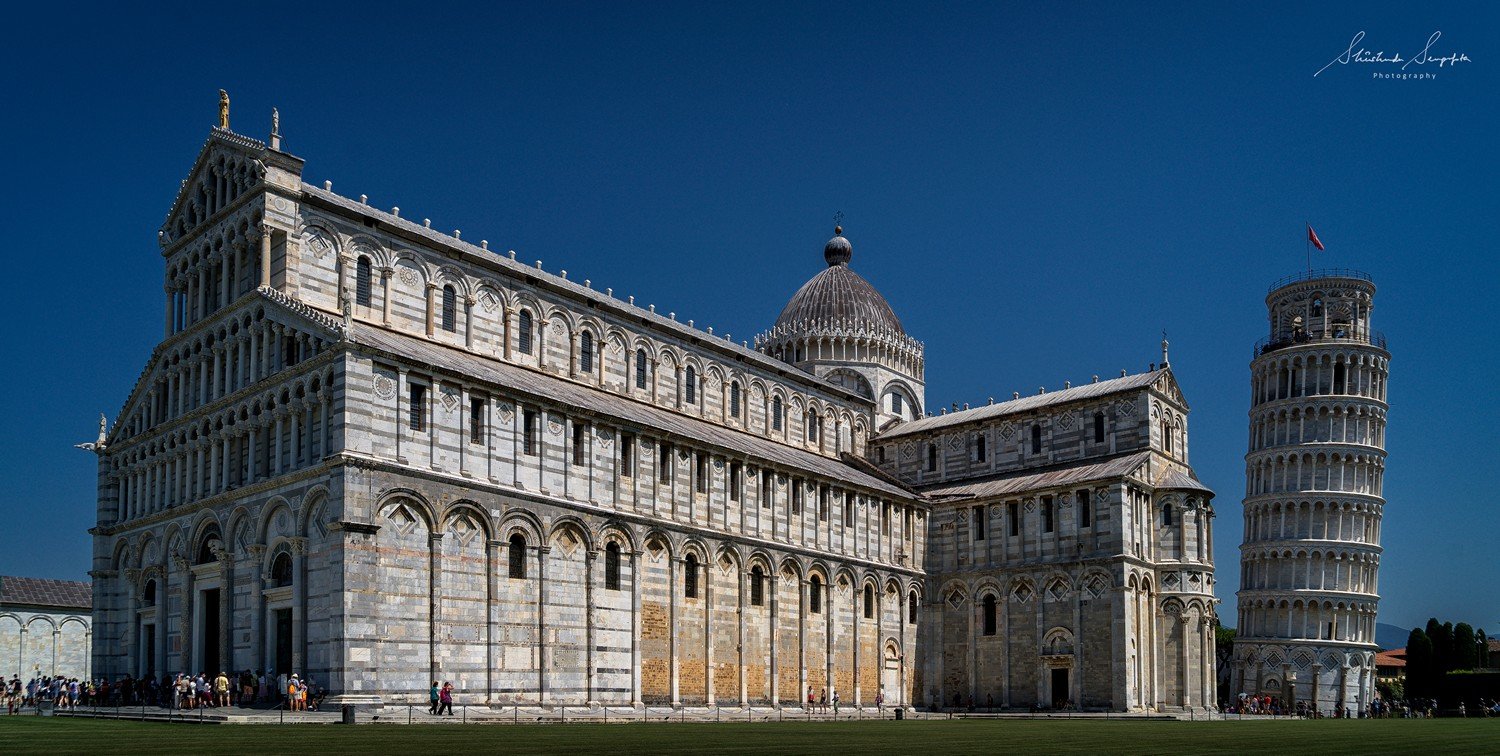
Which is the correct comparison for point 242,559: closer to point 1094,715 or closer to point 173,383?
point 173,383

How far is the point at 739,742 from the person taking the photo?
2689cm

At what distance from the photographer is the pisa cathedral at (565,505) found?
41.6m

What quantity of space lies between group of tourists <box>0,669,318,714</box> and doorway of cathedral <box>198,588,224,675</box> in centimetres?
53

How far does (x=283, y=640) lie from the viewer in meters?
A: 41.9

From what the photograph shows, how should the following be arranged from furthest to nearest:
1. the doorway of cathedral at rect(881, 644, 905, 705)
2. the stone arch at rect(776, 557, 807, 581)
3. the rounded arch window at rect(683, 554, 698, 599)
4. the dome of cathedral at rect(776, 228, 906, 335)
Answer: the dome of cathedral at rect(776, 228, 906, 335), the doorway of cathedral at rect(881, 644, 905, 705), the stone arch at rect(776, 557, 807, 581), the rounded arch window at rect(683, 554, 698, 599)

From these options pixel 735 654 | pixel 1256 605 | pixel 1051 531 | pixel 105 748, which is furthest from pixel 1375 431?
pixel 105 748

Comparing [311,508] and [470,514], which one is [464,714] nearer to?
[470,514]

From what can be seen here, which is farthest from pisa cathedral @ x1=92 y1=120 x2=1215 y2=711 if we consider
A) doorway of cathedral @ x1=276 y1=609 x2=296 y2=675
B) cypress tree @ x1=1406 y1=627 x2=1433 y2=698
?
cypress tree @ x1=1406 y1=627 x2=1433 y2=698

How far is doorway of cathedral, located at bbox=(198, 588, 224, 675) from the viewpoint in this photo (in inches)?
1775

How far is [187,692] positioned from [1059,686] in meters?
38.6

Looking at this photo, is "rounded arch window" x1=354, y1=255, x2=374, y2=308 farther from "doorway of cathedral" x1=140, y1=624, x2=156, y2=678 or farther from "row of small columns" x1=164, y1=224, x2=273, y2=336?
"doorway of cathedral" x1=140, y1=624, x2=156, y2=678

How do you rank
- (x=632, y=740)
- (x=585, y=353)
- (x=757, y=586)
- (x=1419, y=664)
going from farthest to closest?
1. (x=1419, y=664)
2. (x=585, y=353)
3. (x=757, y=586)
4. (x=632, y=740)

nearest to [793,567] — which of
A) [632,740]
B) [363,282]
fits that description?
[363,282]

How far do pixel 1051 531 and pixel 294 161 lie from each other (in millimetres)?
38227
